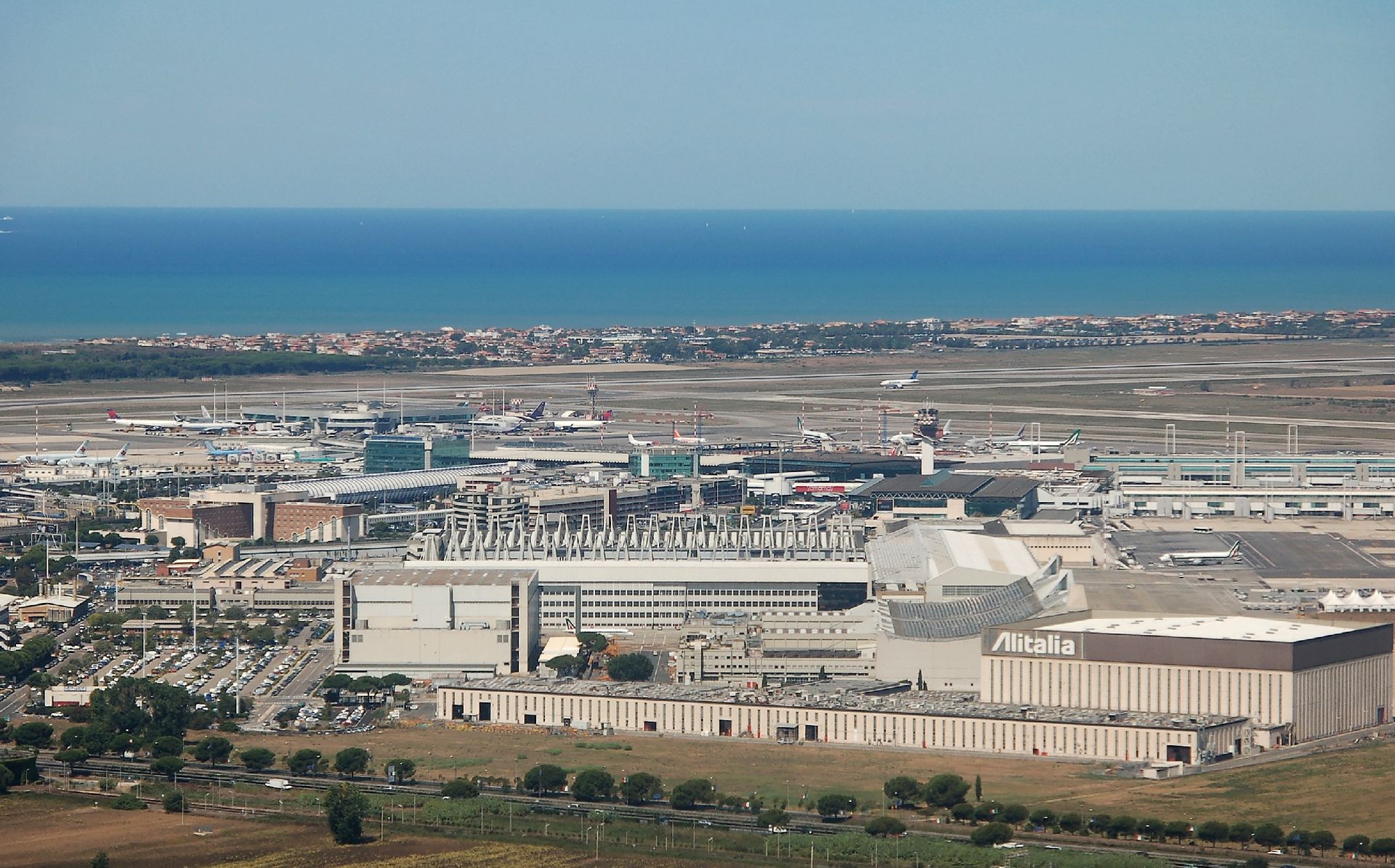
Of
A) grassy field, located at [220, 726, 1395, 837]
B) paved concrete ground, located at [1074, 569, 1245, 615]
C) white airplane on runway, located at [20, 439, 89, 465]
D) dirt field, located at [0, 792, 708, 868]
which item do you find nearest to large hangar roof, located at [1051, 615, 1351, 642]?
grassy field, located at [220, 726, 1395, 837]

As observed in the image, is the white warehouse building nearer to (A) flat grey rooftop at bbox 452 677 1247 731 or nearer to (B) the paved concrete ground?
(A) flat grey rooftop at bbox 452 677 1247 731

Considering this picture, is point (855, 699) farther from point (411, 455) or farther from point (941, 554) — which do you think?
point (411, 455)

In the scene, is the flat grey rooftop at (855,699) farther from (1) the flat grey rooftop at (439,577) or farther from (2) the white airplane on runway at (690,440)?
(2) the white airplane on runway at (690,440)

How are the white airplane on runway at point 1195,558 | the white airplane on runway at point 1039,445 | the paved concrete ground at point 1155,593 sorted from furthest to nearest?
the white airplane on runway at point 1039,445 < the white airplane on runway at point 1195,558 < the paved concrete ground at point 1155,593

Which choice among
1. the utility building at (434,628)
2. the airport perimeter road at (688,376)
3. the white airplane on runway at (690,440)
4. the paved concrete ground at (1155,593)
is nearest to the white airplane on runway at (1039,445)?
the white airplane on runway at (690,440)

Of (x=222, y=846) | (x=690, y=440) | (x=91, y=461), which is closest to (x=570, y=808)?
(x=222, y=846)
